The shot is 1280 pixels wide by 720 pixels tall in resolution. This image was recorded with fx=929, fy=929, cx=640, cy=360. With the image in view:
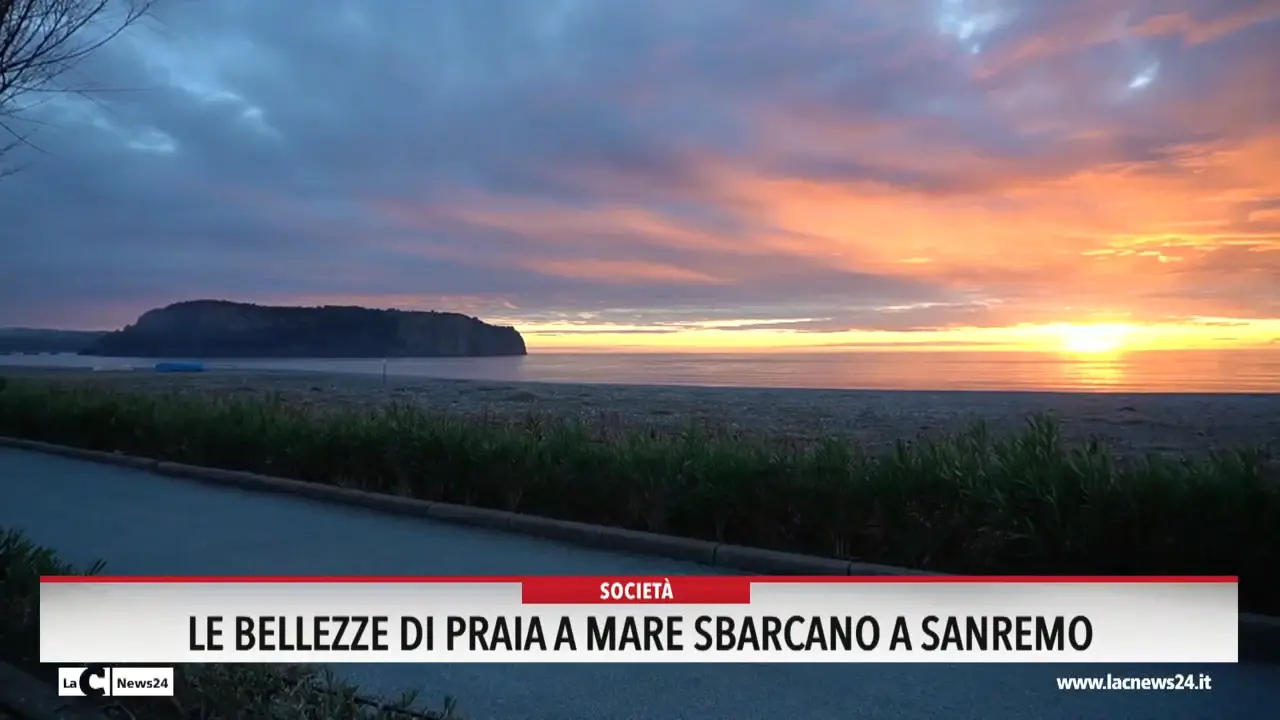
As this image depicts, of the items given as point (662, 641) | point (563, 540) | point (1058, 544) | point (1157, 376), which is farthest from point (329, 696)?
point (1157, 376)

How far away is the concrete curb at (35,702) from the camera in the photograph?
11.3 feet

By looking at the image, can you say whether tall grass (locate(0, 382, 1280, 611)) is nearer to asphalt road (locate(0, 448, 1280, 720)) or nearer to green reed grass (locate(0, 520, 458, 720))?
asphalt road (locate(0, 448, 1280, 720))

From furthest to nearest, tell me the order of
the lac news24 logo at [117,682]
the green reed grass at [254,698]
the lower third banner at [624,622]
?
1. the lower third banner at [624,622]
2. the lac news24 logo at [117,682]
3. the green reed grass at [254,698]

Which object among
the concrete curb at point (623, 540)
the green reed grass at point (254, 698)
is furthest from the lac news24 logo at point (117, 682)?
the concrete curb at point (623, 540)

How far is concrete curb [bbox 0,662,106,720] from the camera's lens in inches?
135

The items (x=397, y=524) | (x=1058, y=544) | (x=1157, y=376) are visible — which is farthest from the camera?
(x=1157, y=376)

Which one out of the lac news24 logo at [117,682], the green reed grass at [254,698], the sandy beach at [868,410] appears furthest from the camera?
the sandy beach at [868,410]

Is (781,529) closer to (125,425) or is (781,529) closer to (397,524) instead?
(397,524)

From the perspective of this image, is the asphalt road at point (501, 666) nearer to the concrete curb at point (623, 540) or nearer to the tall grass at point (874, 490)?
the concrete curb at point (623, 540)

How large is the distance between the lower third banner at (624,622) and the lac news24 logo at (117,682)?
283mm

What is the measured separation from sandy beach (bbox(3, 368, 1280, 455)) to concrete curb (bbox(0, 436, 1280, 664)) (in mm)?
5405

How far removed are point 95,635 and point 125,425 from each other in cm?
964

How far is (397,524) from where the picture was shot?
301 inches

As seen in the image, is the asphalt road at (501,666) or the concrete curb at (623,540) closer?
the asphalt road at (501,666)
